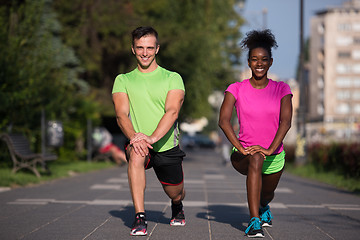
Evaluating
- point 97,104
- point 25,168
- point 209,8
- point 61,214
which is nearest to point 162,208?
point 61,214

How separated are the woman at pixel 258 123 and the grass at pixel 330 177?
21.6 ft

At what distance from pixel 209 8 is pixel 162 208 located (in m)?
24.3

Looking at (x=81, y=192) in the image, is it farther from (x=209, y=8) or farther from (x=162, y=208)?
(x=209, y=8)

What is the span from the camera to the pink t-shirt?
5.96m

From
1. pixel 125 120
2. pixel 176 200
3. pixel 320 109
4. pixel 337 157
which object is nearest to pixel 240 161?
pixel 176 200

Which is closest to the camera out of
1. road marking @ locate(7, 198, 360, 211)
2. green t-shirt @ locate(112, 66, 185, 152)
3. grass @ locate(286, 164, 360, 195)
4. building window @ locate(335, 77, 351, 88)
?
green t-shirt @ locate(112, 66, 185, 152)

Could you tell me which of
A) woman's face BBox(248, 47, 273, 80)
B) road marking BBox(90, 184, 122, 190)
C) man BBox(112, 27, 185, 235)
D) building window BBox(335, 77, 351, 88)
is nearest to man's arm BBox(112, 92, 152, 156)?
man BBox(112, 27, 185, 235)

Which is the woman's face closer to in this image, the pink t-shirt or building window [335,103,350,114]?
the pink t-shirt

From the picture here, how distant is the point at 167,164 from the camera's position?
19.6 feet

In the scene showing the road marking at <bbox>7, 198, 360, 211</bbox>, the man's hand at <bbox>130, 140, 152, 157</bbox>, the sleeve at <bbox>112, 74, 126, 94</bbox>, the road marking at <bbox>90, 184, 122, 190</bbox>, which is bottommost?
the road marking at <bbox>90, 184, 122, 190</bbox>

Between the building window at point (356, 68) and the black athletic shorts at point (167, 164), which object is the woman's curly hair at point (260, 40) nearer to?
the black athletic shorts at point (167, 164)

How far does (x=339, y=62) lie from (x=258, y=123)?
101238 mm

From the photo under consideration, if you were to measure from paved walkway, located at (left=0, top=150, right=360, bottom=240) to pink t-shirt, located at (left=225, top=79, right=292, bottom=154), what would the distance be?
3.20ft

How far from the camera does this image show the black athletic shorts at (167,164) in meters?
5.97
